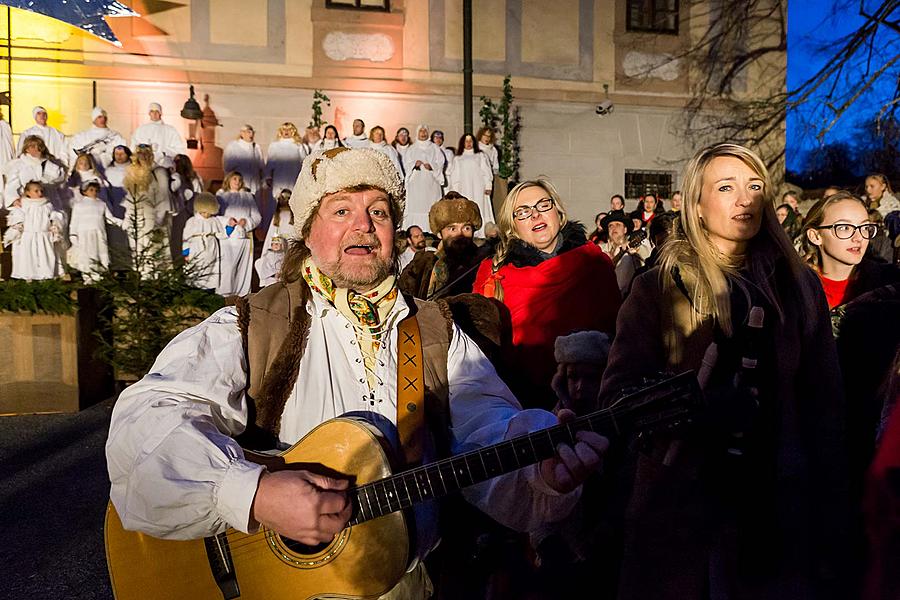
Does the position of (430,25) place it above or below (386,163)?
above

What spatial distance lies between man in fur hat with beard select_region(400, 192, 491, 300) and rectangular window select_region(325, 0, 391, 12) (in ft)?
42.6

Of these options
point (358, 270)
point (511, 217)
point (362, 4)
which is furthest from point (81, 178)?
point (358, 270)

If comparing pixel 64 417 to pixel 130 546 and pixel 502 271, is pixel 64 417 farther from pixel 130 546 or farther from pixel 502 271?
pixel 130 546

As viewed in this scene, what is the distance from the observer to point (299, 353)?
2617 mm

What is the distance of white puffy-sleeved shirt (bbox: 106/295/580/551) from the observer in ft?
7.15

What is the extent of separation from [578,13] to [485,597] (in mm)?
18175

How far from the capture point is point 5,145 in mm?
15016

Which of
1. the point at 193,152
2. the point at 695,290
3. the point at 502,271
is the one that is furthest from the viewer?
the point at 193,152

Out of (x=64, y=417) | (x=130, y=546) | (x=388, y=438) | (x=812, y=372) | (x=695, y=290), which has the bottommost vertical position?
(x=64, y=417)

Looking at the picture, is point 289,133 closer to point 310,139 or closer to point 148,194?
point 310,139

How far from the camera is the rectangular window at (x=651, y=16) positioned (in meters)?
19.5

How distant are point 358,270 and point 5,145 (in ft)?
49.4

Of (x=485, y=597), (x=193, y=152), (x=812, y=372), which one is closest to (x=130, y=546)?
(x=485, y=597)

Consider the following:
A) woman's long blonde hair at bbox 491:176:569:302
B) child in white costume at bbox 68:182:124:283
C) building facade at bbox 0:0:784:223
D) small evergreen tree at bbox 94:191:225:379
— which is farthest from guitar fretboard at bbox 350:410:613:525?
building facade at bbox 0:0:784:223
